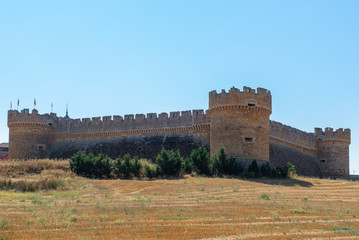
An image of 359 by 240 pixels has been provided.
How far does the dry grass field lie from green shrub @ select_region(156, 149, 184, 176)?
7.77ft

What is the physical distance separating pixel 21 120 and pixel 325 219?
25.9 meters

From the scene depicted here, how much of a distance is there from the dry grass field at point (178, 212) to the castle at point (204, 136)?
4.77 meters

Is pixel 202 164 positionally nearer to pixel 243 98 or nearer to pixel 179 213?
pixel 243 98

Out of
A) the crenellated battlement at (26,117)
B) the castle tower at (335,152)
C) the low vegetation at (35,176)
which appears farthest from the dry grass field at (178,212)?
the castle tower at (335,152)

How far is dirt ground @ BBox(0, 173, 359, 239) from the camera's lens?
10141 millimetres

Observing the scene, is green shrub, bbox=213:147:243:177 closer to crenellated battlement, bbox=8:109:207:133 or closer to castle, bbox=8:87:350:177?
castle, bbox=8:87:350:177

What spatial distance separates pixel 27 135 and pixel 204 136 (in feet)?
42.8

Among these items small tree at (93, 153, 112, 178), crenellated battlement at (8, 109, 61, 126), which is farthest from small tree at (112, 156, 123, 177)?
crenellated battlement at (8, 109, 61, 126)

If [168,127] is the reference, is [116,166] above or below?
below

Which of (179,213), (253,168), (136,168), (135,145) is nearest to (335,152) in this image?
(253,168)

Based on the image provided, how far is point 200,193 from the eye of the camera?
1770cm

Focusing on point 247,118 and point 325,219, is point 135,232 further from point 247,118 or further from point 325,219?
point 247,118

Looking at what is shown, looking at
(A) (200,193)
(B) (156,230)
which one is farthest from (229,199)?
(B) (156,230)

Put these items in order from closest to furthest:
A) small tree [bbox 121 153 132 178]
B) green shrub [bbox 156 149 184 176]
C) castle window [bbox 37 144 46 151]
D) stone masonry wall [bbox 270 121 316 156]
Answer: green shrub [bbox 156 149 184 176]
small tree [bbox 121 153 132 178]
stone masonry wall [bbox 270 121 316 156]
castle window [bbox 37 144 46 151]
